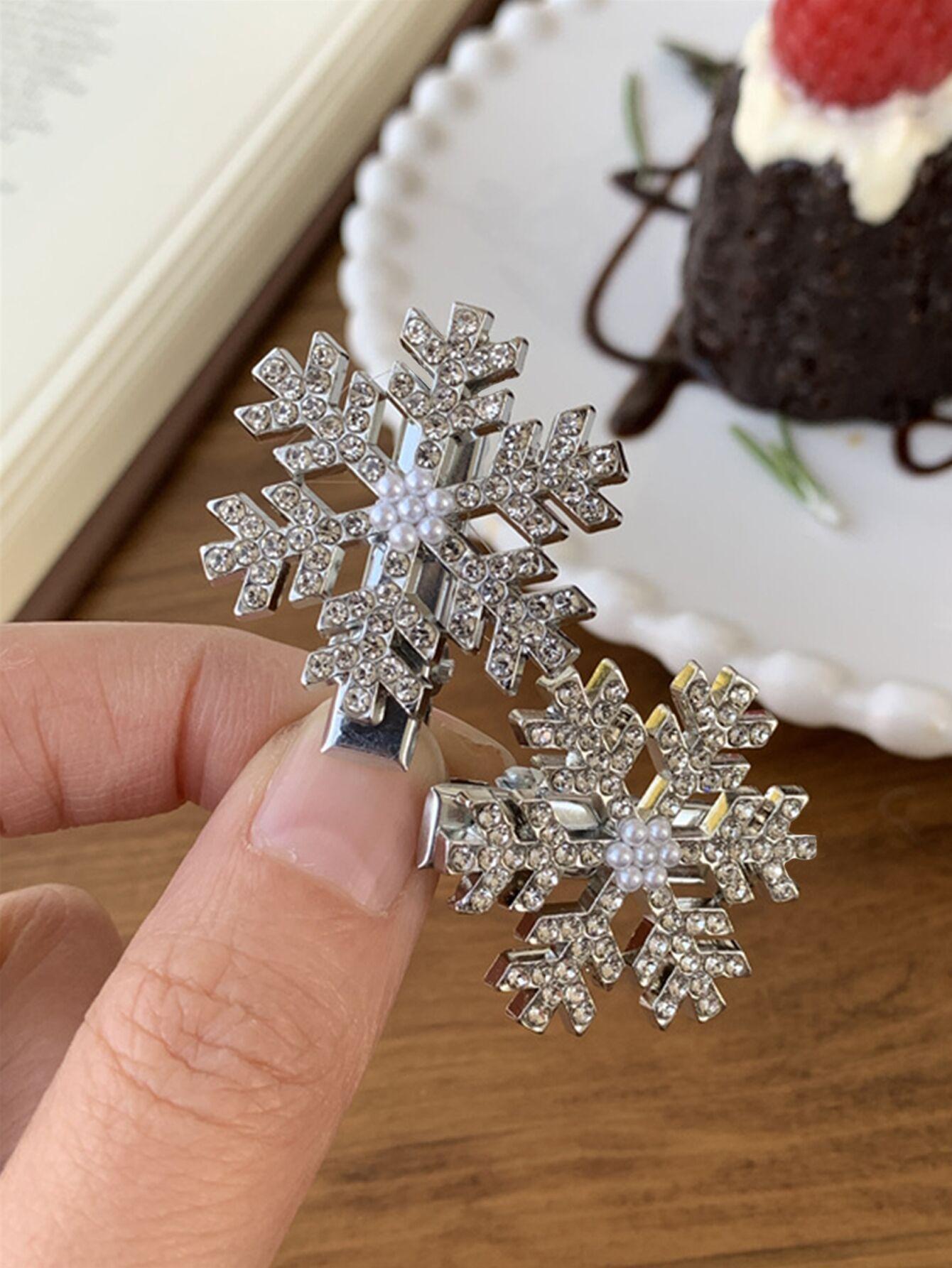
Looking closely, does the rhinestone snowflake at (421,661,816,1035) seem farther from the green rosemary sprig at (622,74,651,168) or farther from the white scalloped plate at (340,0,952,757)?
the green rosemary sprig at (622,74,651,168)

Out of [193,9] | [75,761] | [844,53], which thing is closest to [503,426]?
[75,761]

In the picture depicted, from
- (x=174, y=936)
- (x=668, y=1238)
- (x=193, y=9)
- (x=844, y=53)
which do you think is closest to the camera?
(x=174, y=936)

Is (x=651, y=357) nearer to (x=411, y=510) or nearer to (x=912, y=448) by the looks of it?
(x=912, y=448)

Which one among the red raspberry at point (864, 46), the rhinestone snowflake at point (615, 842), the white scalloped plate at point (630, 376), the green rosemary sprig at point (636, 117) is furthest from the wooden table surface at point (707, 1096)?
the green rosemary sprig at point (636, 117)

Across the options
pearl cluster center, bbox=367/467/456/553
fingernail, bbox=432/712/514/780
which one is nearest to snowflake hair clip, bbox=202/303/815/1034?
pearl cluster center, bbox=367/467/456/553

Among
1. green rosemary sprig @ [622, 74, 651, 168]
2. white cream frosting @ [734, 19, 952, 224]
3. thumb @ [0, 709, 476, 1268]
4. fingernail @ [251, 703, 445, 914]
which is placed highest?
white cream frosting @ [734, 19, 952, 224]

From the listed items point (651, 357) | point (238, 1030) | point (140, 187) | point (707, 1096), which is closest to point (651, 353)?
point (651, 357)

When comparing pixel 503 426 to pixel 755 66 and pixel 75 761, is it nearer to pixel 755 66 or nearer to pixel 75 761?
pixel 75 761
